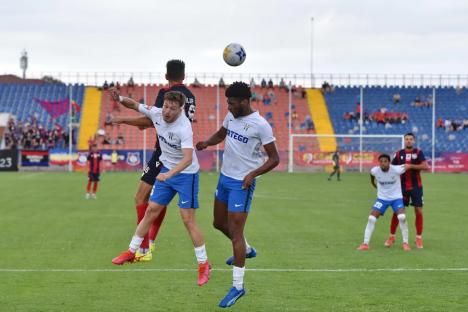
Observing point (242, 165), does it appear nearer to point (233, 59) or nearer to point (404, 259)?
point (233, 59)

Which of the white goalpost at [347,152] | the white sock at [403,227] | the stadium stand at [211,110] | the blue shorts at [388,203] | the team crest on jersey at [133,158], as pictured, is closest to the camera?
the white sock at [403,227]

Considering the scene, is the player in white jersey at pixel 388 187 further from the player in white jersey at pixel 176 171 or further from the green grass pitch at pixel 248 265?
the player in white jersey at pixel 176 171

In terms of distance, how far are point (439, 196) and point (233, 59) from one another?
22655 millimetres

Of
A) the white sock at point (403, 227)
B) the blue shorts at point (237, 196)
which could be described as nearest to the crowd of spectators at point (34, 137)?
the white sock at point (403, 227)

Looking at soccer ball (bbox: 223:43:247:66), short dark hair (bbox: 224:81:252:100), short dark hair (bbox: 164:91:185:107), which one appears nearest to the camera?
short dark hair (bbox: 224:81:252:100)

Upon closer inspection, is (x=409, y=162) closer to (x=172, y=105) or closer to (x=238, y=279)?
(x=172, y=105)

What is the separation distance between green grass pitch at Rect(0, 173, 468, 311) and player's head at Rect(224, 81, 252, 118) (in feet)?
7.60

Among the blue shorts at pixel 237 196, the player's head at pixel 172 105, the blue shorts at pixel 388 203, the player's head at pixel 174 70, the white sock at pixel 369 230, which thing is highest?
the player's head at pixel 174 70

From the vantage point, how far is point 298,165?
194 ft

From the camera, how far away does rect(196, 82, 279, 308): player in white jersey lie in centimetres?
984

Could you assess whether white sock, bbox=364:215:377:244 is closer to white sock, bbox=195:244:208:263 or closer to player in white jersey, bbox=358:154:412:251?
player in white jersey, bbox=358:154:412:251

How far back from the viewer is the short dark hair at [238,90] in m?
9.77

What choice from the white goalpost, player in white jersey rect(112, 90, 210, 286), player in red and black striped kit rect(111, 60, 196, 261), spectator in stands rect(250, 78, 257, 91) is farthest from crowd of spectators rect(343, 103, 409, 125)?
player in white jersey rect(112, 90, 210, 286)

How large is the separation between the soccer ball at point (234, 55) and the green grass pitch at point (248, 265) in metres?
3.11
